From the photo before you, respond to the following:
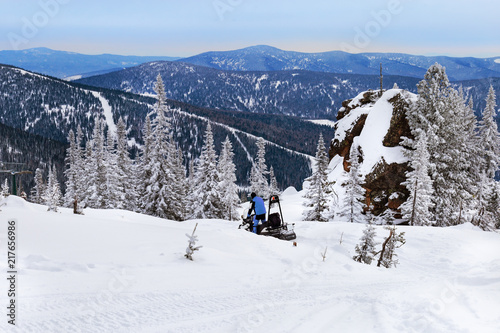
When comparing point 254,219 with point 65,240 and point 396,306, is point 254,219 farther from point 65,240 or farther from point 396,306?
point 396,306

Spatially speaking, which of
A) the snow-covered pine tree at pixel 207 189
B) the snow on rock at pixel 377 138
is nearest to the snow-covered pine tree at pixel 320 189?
the snow on rock at pixel 377 138

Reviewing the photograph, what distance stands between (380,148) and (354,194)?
7.16m

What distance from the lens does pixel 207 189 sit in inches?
1420

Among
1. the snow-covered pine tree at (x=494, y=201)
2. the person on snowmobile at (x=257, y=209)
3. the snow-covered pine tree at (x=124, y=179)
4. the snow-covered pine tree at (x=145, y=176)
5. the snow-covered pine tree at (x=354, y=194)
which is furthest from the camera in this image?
the snow-covered pine tree at (x=124, y=179)

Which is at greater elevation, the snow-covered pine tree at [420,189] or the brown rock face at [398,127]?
the brown rock face at [398,127]

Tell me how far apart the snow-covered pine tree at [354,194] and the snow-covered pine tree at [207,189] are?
14281 millimetres

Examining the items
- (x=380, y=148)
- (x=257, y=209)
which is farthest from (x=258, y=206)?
(x=380, y=148)

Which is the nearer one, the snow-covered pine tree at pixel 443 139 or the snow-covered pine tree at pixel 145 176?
the snow-covered pine tree at pixel 443 139

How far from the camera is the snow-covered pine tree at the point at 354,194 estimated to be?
93.6ft

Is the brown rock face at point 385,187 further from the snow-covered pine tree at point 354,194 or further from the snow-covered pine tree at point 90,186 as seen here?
the snow-covered pine tree at point 90,186

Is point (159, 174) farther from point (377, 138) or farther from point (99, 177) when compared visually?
point (377, 138)

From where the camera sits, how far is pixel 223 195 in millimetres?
37219

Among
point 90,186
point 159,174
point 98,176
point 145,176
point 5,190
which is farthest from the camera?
point 98,176

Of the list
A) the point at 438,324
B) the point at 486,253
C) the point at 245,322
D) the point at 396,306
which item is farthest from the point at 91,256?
the point at 486,253
